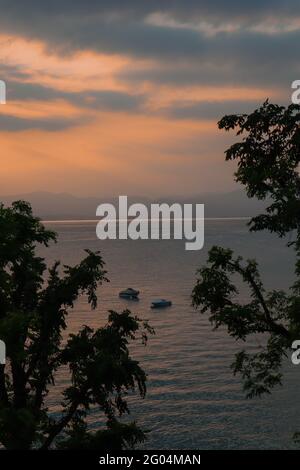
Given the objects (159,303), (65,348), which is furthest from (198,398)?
(159,303)

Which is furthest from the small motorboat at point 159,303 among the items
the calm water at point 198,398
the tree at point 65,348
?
the tree at point 65,348

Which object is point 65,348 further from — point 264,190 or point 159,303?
point 159,303

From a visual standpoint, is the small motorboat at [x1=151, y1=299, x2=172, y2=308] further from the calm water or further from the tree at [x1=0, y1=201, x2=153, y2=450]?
the tree at [x1=0, y1=201, x2=153, y2=450]

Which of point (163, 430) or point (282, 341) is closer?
point (282, 341)

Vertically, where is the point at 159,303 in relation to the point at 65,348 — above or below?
below

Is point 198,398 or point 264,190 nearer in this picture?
point 264,190

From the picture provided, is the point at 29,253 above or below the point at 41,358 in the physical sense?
above

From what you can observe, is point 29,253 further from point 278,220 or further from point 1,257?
point 278,220

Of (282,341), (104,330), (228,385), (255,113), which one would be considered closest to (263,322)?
(282,341)

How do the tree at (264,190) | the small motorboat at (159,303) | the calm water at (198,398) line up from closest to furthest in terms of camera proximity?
1. the tree at (264,190)
2. the calm water at (198,398)
3. the small motorboat at (159,303)

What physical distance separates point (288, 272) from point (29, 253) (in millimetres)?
152247

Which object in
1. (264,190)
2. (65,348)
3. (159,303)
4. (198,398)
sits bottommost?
(198,398)

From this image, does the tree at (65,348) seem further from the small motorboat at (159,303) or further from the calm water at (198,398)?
the small motorboat at (159,303)
